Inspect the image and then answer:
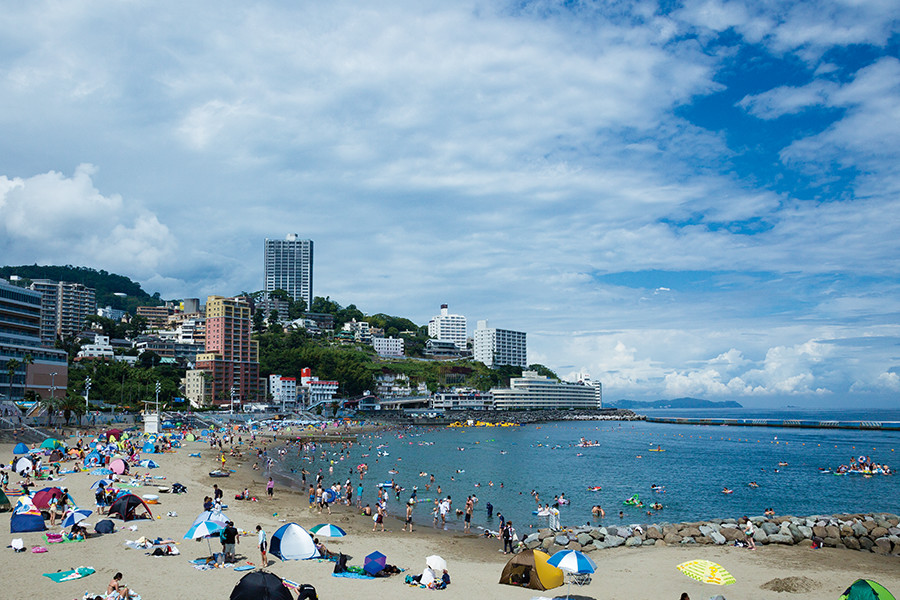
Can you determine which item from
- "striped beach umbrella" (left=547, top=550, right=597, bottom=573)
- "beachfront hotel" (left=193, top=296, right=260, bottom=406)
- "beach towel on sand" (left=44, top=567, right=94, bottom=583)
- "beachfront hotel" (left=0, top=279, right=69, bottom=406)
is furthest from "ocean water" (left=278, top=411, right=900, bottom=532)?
"beachfront hotel" (left=193, top=296, right=260, bottom=406)

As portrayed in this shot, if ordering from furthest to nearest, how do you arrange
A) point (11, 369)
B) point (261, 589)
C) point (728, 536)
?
point (11, 369) < point (728, 536) < point (261, 589)

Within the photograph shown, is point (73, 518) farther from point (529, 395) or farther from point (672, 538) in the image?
point (529, 395)

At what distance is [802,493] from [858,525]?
854 inches

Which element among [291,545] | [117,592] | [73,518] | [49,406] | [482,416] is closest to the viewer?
[117,592]

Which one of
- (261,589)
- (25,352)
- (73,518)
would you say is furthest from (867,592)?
(25,352)

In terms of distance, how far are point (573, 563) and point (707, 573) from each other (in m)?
5.35

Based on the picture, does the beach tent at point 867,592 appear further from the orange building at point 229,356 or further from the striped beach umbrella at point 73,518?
the orange building at point 229,356

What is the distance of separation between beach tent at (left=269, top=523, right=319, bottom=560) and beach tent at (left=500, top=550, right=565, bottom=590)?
20.3ft

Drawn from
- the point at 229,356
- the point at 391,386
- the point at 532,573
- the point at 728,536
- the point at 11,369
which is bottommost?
the point at 391,386

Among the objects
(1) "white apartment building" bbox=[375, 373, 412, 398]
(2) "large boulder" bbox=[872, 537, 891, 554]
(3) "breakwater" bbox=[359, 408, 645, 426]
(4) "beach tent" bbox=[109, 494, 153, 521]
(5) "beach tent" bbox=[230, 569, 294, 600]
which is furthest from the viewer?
(1) "white apartment building" bbox=[375, 373, 412, 398]

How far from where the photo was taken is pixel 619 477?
176 ft

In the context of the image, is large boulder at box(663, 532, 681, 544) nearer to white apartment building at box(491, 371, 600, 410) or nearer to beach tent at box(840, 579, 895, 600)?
beach tent at box(840, 579, 895, 600)

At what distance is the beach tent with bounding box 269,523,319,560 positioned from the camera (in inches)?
758

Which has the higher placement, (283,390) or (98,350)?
(98,350)
